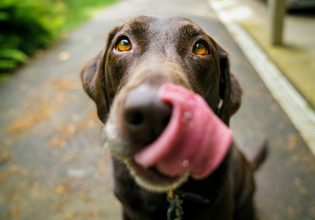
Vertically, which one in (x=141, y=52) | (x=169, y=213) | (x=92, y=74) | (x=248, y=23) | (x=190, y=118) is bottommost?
(x=248, y=23)

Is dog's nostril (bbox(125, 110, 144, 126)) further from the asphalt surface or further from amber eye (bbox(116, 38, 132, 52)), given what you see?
the asphalt surface

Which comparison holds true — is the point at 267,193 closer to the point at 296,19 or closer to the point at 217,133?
the point at 217,133

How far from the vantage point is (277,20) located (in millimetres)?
5824

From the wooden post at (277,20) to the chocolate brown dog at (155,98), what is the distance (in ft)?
12.1

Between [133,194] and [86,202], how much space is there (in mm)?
1340

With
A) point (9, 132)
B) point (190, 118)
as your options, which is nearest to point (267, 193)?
point (190, 118)

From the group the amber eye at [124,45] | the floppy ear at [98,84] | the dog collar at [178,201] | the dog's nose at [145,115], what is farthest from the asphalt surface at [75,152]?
the dog's nose at [145,115]

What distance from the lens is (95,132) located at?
4582 millimetres

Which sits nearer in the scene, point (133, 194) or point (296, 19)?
point (133, 194)

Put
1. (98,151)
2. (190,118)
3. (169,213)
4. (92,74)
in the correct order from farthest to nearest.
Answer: (98,151) < (92,74) < (169,213) < (190,118)

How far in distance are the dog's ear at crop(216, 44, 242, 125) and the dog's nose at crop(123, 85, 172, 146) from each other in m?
1.21

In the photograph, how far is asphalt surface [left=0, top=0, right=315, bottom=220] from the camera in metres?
3.42

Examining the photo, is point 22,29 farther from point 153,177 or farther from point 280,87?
point 153,177

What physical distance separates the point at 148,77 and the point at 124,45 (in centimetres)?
73
